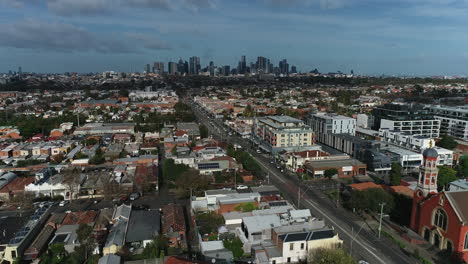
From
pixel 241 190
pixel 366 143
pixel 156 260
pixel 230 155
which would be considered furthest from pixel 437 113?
pixel 156 260

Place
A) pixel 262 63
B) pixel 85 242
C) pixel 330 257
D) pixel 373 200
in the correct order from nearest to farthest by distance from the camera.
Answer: pixel 330 257 < pixel 85 242 < pixel 373 200 < pixel 262 63

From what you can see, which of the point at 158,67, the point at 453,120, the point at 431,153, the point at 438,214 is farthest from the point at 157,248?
the point at 158,67

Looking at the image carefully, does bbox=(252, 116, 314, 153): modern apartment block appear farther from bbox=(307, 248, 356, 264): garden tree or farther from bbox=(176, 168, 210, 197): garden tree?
bbox=(307, 248, 356, 264): garden tree

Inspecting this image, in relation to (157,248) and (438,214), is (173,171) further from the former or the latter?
(438,214)

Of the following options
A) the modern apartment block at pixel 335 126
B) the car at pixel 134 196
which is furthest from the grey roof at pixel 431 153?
the modern apartment block at pixel 335 126

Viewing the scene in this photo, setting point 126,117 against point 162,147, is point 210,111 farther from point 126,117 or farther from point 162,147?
point 162,147

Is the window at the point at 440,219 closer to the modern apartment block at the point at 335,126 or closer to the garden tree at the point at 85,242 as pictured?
the garden tree at the point at 85,242
